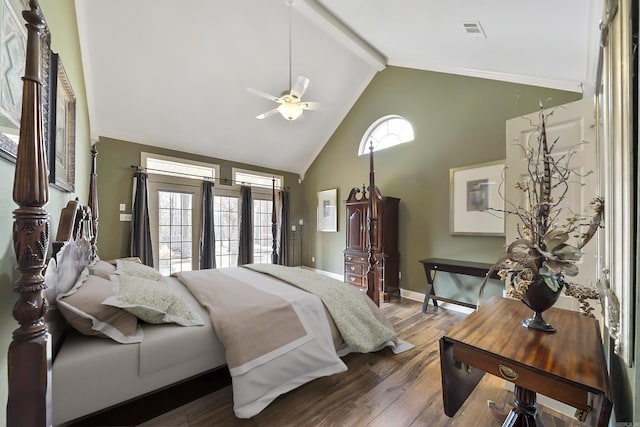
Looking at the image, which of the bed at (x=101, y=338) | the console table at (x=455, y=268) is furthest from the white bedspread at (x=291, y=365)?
the console table at (x=455, y=268)

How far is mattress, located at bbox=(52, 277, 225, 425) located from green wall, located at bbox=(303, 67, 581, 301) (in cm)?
329

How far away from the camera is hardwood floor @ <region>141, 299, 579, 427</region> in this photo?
1.55 metres

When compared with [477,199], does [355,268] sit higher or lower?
lower

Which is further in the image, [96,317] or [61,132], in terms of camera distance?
[61,132]

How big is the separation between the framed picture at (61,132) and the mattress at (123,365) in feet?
3.95

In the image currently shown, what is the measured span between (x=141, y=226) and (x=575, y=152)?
517 centimetres

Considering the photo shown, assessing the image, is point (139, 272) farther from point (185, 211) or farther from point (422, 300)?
point (422, 300)

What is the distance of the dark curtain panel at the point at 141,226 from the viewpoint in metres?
3.95

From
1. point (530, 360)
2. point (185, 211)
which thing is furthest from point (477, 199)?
point (185, 211)

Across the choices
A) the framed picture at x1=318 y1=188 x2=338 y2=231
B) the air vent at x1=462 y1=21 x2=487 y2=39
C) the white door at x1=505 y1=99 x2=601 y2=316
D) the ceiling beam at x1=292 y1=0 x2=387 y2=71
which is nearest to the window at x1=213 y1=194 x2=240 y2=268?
the framed picture at x1=318 y1=188 x2=338 y2=231

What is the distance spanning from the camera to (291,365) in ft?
5.37

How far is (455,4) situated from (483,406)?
312 centimetres

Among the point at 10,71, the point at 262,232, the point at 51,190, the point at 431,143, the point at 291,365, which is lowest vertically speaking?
the point at 291,365

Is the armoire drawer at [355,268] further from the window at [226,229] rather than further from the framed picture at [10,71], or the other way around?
the framed picture at [10,71]
